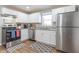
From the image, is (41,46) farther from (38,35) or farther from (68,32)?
(68,32)

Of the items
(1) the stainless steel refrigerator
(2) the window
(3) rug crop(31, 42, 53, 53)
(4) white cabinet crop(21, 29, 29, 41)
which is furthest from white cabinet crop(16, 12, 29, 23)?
(1) the stainless steel refrigerator

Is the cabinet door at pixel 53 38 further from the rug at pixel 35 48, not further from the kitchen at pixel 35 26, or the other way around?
the rug at pixel 35 48

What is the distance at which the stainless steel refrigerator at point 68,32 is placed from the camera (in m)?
1.91

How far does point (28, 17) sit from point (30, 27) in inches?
9.8

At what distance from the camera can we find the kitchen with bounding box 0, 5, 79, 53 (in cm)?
182

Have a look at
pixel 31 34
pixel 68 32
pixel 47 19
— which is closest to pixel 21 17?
Result: pixel 31 34

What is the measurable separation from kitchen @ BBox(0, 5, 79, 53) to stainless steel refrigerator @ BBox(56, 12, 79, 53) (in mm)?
76

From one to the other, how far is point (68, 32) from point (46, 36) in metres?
0.55

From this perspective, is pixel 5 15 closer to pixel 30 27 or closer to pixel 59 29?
pixel 30 27

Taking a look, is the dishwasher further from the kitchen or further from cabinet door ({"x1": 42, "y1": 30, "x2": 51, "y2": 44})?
cabinet door ({"x1": 42, "y1": 30, "x2": 51, "y2": 44})

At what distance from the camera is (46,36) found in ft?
6.91

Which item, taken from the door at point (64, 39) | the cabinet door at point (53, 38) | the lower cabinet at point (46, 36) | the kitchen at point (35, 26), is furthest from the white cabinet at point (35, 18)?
the door at point (64, 39)

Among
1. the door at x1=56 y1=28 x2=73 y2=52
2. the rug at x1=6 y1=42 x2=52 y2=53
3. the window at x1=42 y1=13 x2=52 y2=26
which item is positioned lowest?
the rug at x1=6 y1=42 x2=52 y2=53
